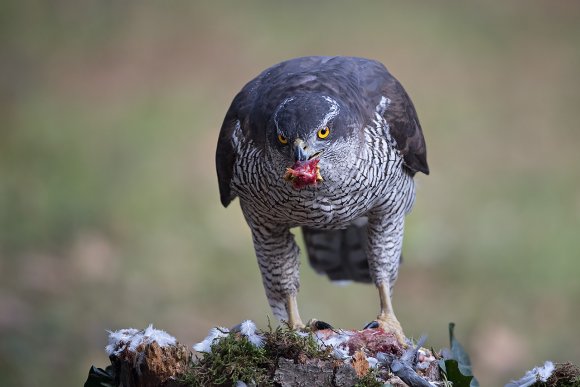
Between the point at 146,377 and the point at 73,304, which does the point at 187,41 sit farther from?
the point at 146,377

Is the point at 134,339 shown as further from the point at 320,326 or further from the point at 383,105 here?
the point at 383,105


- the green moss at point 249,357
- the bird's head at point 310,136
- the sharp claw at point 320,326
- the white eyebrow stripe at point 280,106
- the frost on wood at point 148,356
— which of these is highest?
the white eyebrow stripe at point 280,106

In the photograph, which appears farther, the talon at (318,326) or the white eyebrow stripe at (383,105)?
the white eyebrow stripe at (383,105)

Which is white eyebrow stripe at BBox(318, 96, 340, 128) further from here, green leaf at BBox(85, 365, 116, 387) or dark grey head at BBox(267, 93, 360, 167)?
green leaf at BBox(85, 365, 116, 387)

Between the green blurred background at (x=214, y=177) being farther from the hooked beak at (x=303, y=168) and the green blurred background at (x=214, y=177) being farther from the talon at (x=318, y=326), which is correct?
the hooked beak at (x=303, y=168)

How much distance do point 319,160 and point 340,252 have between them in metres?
1.89

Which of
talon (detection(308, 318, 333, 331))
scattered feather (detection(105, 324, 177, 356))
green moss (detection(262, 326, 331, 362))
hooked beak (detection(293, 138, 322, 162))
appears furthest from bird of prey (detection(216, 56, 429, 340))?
scattered feather (detection(105, 324, 177, 356))

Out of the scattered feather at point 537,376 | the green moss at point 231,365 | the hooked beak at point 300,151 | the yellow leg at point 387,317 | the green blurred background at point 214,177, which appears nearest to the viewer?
the green moss at point 231,365

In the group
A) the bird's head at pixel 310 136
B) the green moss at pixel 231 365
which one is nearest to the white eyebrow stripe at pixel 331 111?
the bird's head at pixel 310 136

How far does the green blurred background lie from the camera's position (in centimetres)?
837

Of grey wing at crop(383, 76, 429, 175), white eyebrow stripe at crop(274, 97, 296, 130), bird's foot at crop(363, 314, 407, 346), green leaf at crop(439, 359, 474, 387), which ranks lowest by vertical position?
green leaf at crop(439, 359, 474, 387)

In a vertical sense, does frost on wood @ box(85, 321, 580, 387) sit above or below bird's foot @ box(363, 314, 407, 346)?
below

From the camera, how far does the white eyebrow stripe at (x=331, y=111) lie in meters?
4.36

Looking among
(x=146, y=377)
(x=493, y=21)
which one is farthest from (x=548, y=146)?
(x=146, y=377)
